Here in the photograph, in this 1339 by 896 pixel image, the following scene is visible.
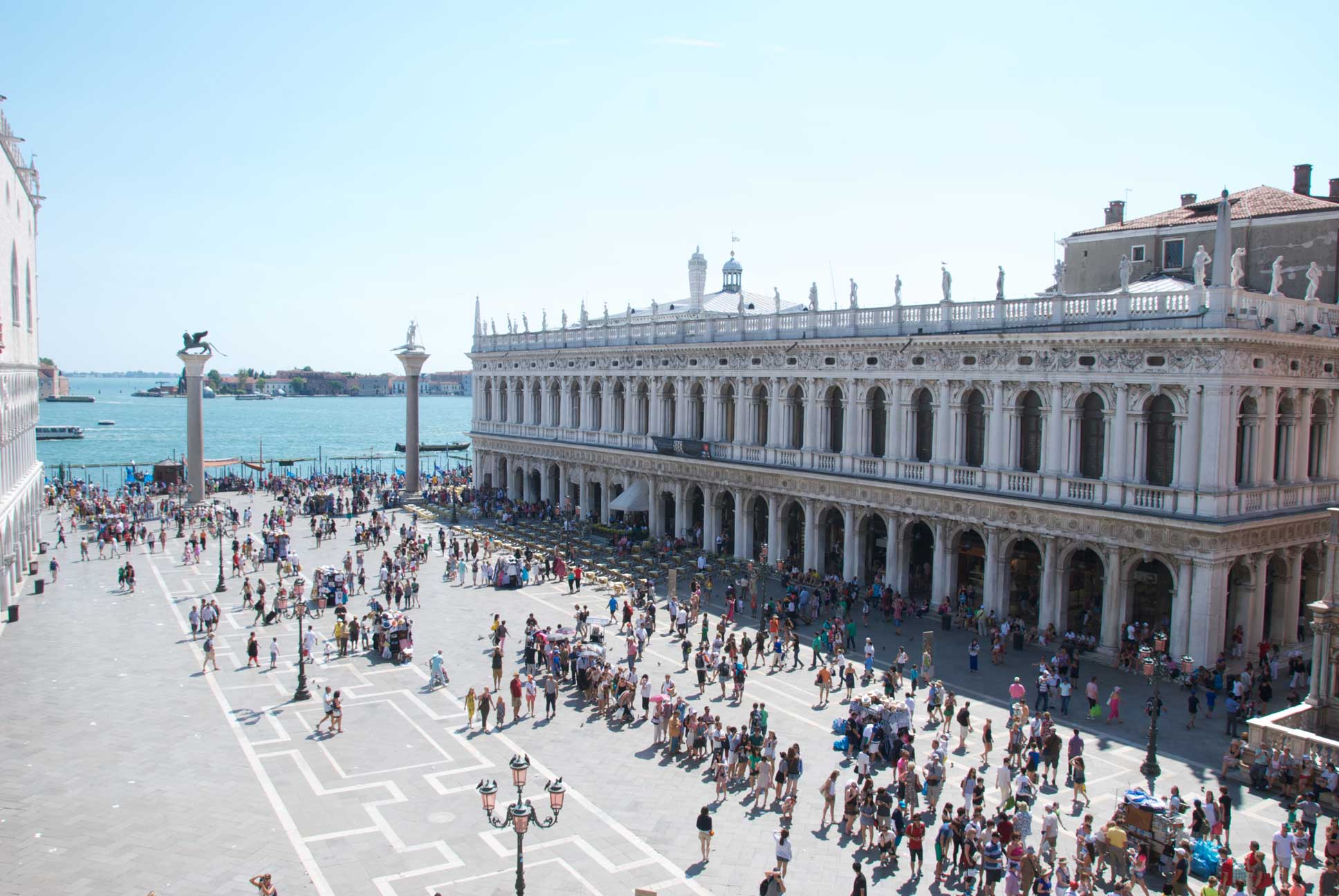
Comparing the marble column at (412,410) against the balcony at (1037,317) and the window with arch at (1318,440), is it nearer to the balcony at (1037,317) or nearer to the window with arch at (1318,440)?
the balcony at (1037,317)

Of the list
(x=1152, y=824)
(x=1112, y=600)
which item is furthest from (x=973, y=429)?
(x=1152, y=824)

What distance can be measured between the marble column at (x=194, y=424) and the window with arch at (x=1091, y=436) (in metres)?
48.8

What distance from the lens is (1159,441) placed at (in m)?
28.9

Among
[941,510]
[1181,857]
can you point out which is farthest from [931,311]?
[1181,857]

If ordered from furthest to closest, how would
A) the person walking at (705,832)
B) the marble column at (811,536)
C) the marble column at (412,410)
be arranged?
the marble column at (412,410), the marble column at (811,536), the person walking at (705,832)

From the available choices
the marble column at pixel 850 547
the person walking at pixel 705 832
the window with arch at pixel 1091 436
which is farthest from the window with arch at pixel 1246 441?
the person walking at pixel 705 832

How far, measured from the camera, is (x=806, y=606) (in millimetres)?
33844

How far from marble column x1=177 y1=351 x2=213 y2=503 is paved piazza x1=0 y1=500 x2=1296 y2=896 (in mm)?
30244

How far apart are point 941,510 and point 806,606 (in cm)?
546

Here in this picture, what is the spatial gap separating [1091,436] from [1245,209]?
33.7 ft

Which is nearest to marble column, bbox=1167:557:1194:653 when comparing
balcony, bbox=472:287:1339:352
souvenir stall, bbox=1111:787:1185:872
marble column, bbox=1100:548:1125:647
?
marble column, bbox=1100:548:1125:647

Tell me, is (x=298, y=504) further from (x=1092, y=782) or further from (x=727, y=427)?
(x=1092, y=782)

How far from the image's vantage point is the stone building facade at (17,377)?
35.7 meters

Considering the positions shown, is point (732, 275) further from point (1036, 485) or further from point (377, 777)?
point (377, 777)
